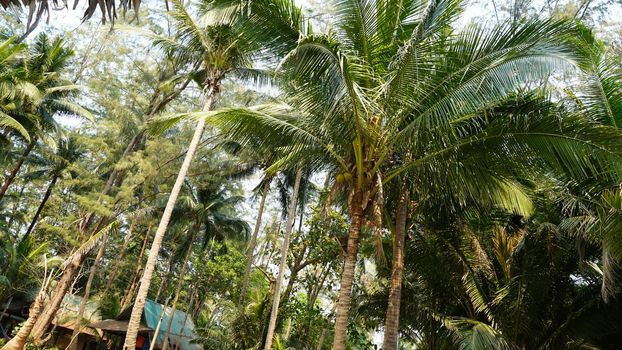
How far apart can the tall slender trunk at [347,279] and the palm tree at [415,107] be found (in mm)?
14

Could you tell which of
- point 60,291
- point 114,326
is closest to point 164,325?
point 114,326

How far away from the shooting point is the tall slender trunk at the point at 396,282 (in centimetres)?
672

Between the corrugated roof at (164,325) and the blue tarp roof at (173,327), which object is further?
the blue tarp roof at (173,327)

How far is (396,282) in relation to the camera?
276 inches

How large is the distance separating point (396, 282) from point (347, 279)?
1353mm

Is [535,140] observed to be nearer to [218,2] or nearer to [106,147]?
[218,2]

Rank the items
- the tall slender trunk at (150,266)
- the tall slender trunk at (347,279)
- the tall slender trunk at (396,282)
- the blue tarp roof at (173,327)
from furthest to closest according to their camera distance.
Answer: the blue tarp roof at (173,327) < the tall slender trunk at (150,266) < the tall slender trunk at (396,282) < the tall slender trunk at (347,279)

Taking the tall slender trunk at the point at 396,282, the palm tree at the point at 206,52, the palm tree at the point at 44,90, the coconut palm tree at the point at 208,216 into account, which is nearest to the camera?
the tall slender trunk at the point at 396,282

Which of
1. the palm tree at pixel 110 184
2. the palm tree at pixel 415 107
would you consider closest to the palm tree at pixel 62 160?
the palm tree at pixel 110 184

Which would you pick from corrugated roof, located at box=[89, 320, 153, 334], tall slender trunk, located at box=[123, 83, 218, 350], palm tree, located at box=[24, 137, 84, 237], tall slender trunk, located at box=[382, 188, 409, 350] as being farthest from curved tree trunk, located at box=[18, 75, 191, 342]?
tall slender trunk, located at box=[382, 188, 409, 350]

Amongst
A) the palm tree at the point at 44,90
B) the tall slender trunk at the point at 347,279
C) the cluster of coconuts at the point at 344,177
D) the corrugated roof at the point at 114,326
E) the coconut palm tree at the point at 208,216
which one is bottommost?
the corrugated roof at the point at 114,326

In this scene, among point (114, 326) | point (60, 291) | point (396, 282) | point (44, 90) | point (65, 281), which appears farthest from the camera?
point (44, 90)

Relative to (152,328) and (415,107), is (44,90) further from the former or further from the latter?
(415,107)

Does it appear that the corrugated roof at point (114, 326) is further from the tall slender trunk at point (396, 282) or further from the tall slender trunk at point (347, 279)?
the tall slender trunk at point (347, 279)
